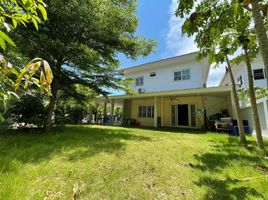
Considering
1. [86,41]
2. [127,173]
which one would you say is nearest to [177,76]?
[86,41]

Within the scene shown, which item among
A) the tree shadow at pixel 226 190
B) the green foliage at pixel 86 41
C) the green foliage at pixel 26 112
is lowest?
the tree shadow at pixel 226 190

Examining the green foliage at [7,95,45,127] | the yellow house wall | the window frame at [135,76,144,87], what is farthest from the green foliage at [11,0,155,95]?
the window frame at [135,76,144,87]

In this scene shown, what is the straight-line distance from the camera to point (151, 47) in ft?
34.4

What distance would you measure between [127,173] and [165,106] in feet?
44.2

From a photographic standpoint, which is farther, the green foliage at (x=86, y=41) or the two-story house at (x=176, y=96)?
the two-story house at (x=176, y=96)

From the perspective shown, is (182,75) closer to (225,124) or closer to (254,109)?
(225,124)

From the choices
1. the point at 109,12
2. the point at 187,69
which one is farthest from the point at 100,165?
the point at 187,69

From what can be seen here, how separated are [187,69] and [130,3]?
760 centimetres

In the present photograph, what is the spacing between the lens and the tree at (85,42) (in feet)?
24.3

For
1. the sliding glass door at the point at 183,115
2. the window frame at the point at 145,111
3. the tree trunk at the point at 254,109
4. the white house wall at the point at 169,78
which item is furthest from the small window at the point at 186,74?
the tree trunk at the point at 254,109

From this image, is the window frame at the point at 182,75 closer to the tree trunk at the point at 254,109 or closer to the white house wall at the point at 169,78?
the white house wall at the point at 169,78

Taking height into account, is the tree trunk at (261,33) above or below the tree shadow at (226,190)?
above

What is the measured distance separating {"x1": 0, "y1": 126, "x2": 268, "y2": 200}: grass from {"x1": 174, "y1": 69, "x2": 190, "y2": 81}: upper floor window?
10.6 m

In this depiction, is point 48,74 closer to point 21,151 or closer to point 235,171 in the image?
point 235,171
